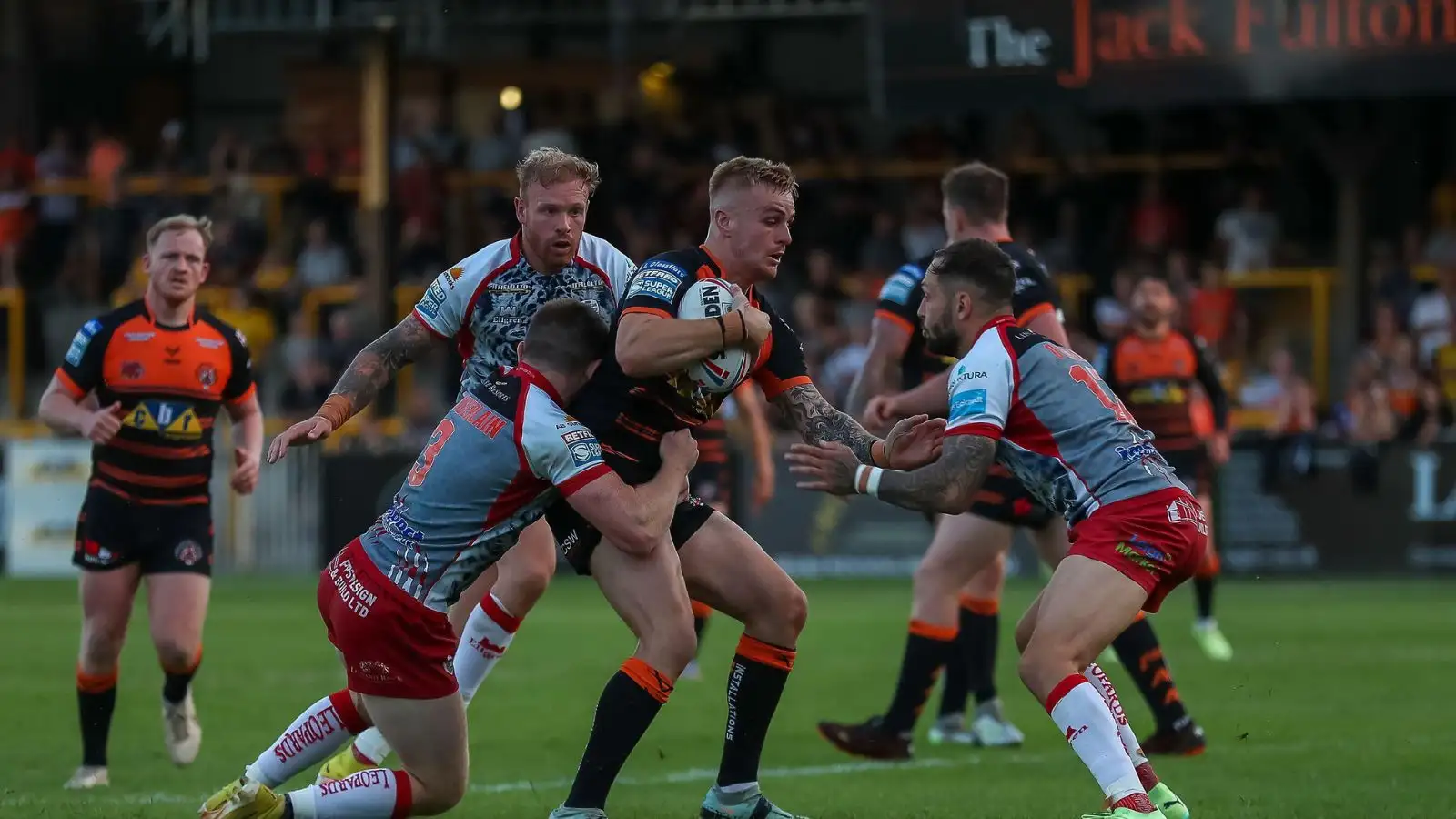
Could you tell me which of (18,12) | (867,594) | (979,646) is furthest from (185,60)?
(979,646)

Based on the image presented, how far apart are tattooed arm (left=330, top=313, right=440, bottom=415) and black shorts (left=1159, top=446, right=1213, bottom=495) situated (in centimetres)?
746

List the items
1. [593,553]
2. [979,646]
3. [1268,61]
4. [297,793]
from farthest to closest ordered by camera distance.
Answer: [1268,61] → [979,646] → [593,553] → [297,793]

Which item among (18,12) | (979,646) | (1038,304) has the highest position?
(18,12)

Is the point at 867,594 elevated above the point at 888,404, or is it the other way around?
the point at 888,404

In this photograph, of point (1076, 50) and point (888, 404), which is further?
point (1076, 50)

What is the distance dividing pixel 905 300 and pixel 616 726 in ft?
11.5

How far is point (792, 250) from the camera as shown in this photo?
25.0 m

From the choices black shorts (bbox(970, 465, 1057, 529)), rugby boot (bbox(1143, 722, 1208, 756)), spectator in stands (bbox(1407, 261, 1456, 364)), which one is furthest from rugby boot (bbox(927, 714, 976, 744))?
spectator in stands (bbox(1407, 261, 1456, 364))

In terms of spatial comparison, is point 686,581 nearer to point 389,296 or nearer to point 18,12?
point 389,296

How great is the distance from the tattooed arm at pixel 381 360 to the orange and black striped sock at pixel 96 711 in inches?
88.2

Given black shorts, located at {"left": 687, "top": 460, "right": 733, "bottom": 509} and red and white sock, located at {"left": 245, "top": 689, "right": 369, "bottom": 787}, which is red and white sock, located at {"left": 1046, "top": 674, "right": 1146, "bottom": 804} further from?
black shorts, located at {"left": 687, "top": 460, "right": 733, "bottom": 509}

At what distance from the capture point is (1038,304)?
9508 millimetres

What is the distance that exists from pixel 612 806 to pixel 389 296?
14.8 metres

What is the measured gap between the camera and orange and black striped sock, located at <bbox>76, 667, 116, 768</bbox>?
925 cm
